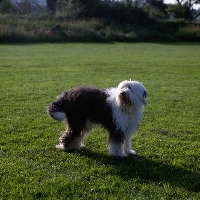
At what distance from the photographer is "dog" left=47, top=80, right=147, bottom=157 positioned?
19.3 feet

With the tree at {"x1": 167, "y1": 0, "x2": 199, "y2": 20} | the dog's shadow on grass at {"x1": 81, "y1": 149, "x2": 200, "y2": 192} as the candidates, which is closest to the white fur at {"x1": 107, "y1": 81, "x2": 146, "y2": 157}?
the dog's shadow on grass at {"x1": 81, "y1": 149, "x2": 200, "y2": 192}

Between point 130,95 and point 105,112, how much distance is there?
1.91ft

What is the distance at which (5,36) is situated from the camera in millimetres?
33125

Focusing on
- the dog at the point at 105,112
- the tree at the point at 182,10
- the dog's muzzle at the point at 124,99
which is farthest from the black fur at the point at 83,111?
the tree at the point at 182,10

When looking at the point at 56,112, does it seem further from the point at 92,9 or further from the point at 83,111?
the point at 92,9

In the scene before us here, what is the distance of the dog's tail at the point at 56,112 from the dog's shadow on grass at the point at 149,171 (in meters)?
0.79

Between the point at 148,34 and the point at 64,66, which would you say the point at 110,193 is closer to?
the point at 64,66

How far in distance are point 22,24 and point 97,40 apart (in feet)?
26.8

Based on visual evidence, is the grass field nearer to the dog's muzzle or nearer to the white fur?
the white fur

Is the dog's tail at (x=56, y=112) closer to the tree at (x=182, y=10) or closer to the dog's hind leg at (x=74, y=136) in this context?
the dog's hind leg at (x=74, y=136)

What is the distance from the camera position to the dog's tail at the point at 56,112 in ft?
19.6

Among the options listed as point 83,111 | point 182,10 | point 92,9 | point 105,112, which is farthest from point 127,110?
point 182,10

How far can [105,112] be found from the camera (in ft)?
19.7

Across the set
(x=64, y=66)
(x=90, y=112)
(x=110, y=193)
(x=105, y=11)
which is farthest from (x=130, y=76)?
(x=105, y=11)
